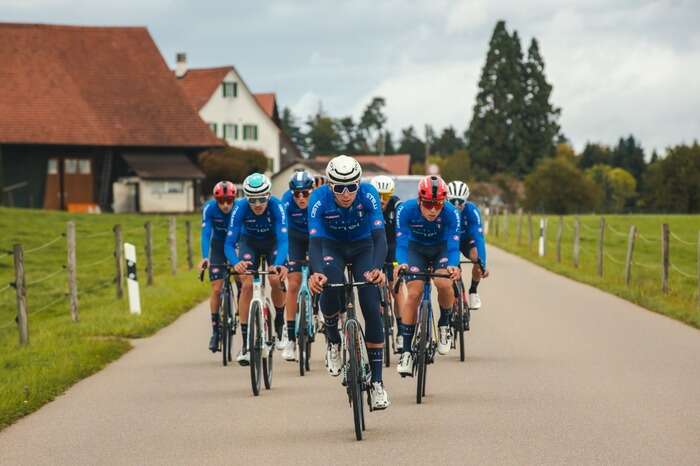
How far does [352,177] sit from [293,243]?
169 inches

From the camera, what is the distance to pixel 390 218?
41.8ft

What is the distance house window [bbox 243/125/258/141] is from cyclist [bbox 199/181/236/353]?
7590cm

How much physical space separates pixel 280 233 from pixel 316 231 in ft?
7.76

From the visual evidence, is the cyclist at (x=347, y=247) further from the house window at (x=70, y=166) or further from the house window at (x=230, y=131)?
the house window at (x=230, y=131)

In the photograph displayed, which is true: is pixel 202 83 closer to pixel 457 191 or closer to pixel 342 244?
pixel 457 191

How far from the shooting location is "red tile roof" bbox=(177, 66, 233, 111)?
85.6m

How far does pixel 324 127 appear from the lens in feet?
601

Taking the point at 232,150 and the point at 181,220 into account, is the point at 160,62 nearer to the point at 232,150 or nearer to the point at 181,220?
the point at 232,150

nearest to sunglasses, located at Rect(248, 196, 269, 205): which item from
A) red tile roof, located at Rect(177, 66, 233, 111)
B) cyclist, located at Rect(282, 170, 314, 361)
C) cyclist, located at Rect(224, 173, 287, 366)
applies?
cyclist, located at Rect(224, 173, 287, 366)

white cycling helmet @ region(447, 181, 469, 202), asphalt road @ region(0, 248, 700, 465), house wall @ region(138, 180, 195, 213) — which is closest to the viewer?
asphalt road @ region(0, 248, 700, 465)

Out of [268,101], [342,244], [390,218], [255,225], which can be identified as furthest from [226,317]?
[268,101]

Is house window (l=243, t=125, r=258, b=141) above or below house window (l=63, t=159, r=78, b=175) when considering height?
above

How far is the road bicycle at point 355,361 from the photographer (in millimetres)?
7723

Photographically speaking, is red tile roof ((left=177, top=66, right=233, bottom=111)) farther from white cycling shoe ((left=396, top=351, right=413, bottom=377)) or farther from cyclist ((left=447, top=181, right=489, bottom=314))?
white cycling shoe ((left=396, top=351, right=413, bottom=377))
